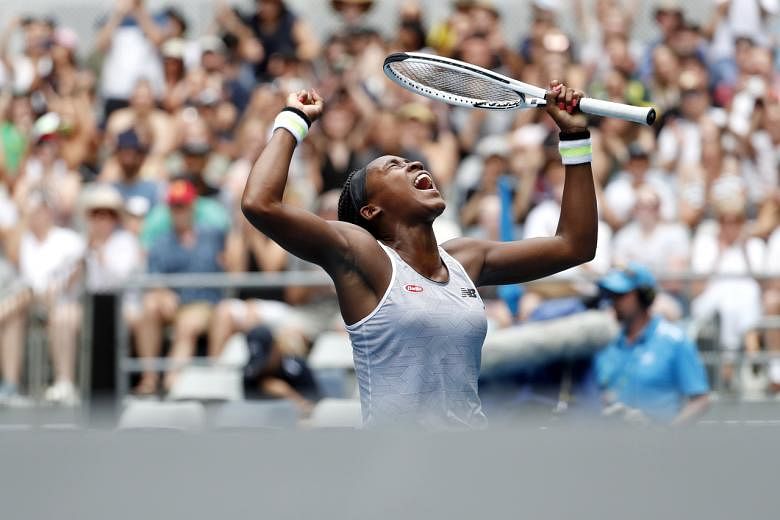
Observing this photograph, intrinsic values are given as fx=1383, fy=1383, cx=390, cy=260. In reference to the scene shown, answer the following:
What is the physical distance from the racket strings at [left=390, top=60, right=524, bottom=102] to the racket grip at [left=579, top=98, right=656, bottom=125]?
1.20 ft

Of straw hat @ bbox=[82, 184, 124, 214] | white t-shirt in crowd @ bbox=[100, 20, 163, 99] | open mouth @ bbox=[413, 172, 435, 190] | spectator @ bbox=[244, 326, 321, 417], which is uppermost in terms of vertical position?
white t-shirt in crowd @ bbox=[100, 20, 163, 99]

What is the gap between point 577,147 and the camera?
459 cm

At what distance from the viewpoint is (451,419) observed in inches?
158

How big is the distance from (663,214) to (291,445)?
838cm

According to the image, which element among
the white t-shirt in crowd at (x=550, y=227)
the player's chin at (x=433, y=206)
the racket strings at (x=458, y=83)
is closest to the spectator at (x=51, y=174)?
the white t-shirt in crowd at (x=550, y=227)

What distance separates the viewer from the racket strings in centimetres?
481

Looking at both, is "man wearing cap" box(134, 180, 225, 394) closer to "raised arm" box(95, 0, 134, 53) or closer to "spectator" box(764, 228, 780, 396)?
"raised arm" box(95, 0, 134, 53)

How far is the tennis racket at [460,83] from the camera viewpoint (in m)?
4.67

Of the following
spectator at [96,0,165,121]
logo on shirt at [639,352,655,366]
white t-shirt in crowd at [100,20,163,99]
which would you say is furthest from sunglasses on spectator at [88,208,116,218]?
logo on shirt at [639,352,655,366]

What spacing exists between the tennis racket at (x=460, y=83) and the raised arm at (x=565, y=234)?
78 millimetres

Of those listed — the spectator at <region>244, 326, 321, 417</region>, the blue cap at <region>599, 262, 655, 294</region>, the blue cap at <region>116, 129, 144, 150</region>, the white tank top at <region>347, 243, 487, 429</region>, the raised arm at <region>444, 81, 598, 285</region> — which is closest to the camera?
the white tank top at <region>347, 243, 487, 429</region>

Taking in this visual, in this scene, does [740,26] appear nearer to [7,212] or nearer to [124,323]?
[124,323]

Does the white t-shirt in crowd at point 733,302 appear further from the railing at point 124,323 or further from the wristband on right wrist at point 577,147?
the wristband on right wrist at point 577,147

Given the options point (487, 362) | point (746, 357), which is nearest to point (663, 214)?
point (746, 357)
